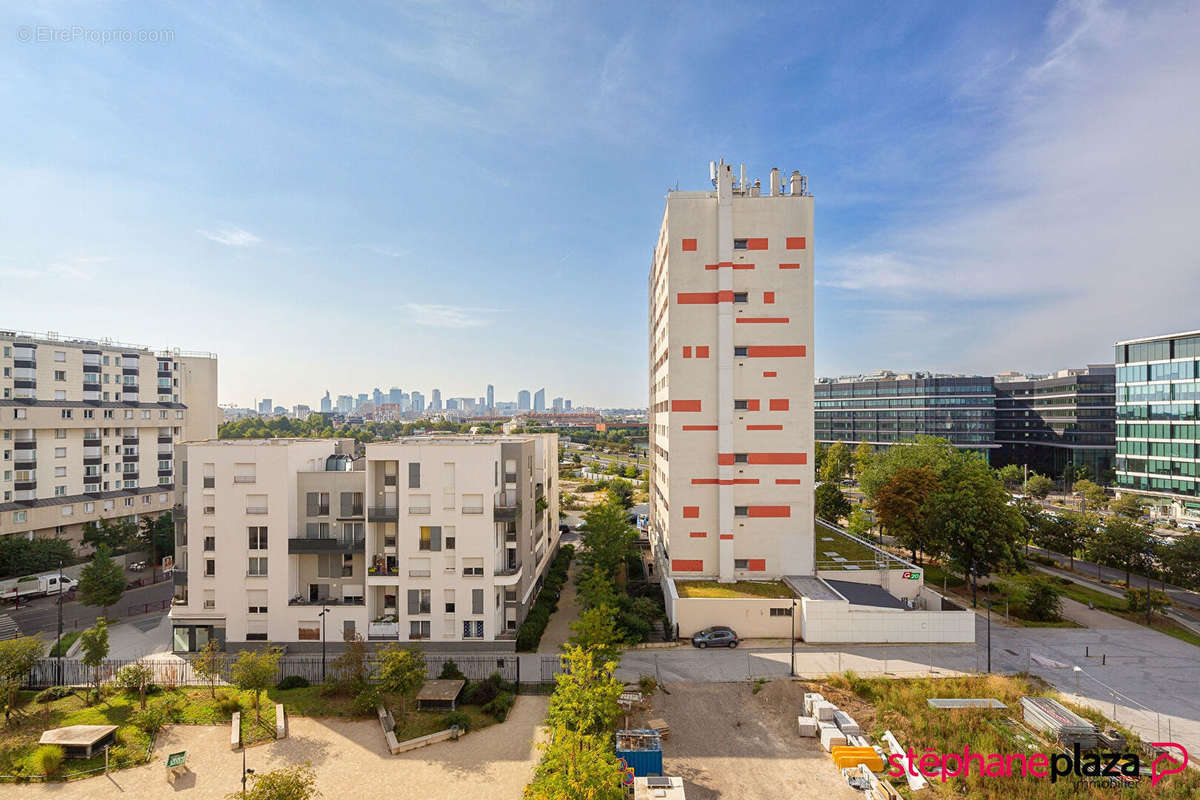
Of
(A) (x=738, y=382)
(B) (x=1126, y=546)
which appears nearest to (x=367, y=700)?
(A) (x=738, y=382)

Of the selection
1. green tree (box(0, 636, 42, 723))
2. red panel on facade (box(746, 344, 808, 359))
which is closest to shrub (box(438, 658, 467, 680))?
green tree (box(0, 636, 42, 723))

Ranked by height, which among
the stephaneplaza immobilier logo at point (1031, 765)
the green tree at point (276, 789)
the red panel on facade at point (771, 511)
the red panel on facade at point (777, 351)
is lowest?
the stephaneplaza immobilier logo at point (1031, 765)

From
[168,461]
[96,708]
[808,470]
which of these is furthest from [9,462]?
[808,470]

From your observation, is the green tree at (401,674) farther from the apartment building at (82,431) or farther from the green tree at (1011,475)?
the green tree at (1011,475)

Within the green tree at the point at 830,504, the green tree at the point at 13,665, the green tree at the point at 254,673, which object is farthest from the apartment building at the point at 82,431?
the green tree at the point at 830,504

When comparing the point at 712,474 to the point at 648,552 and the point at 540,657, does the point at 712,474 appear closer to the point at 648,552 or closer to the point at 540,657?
the point at 540,657

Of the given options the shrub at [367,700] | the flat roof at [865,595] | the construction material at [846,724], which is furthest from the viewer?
the flat roof at [865,595]
